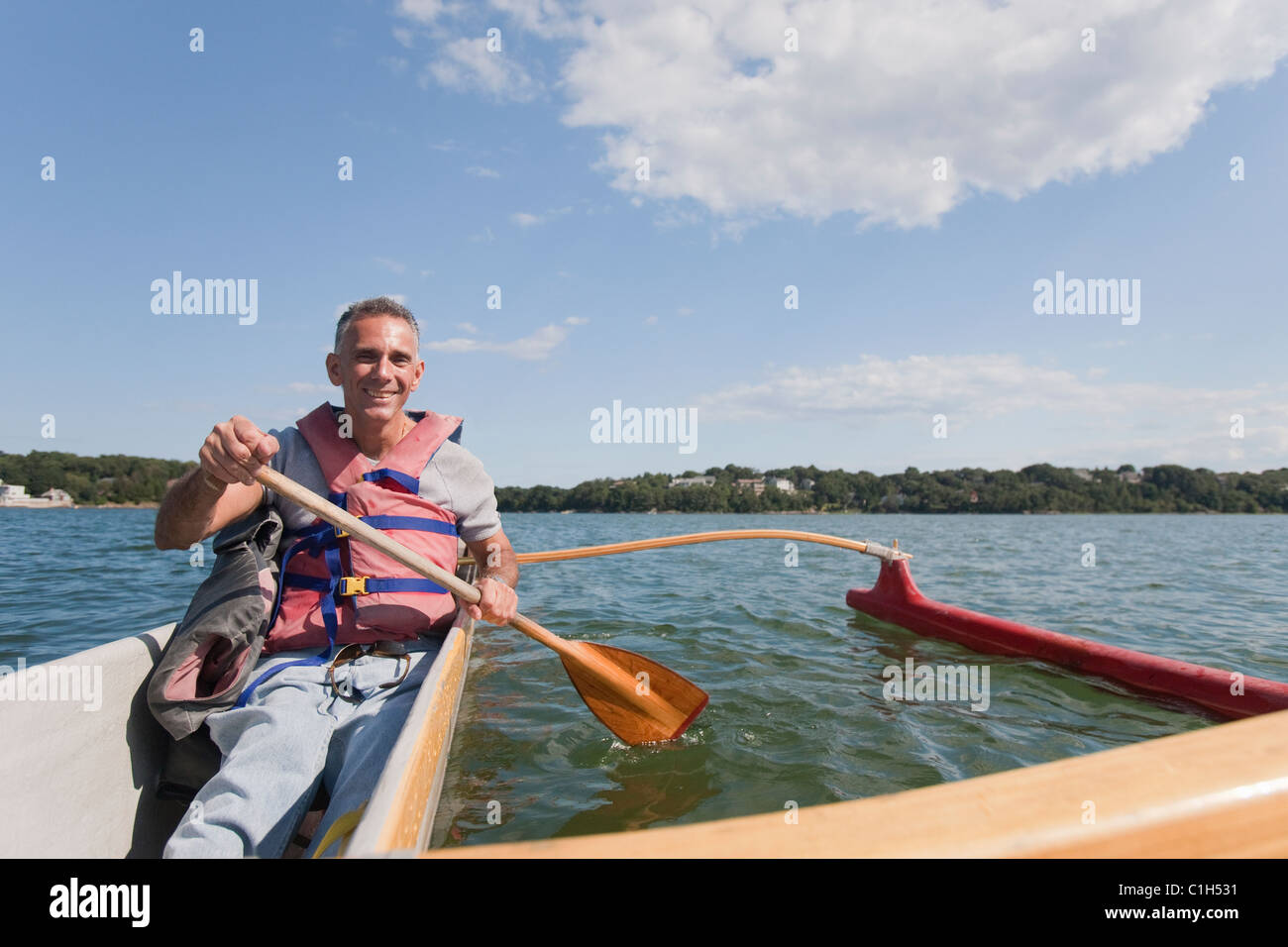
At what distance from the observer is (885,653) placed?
6.10 m

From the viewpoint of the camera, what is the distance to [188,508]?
240cm

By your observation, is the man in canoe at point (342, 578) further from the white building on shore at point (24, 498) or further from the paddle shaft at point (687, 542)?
the white building on shore at point (24, 498)

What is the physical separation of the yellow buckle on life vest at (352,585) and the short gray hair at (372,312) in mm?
997

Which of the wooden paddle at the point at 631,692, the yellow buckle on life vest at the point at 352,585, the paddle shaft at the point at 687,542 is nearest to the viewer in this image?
the yellow buckle on life vest at the point at 352,585

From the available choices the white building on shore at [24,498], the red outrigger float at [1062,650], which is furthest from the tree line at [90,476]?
the red outrigger float at [1062,650]

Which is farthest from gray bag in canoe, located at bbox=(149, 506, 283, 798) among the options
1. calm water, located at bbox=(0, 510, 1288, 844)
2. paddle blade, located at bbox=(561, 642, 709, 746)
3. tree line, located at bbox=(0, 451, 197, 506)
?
tree line, located at bbox=(0, 451, 197, 506)

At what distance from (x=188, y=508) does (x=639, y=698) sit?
2.39 metres

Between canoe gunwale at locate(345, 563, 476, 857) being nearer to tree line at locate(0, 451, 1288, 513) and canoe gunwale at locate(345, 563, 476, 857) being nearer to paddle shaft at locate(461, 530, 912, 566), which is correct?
paddle shaft at locate(461, 530, 912, 566)

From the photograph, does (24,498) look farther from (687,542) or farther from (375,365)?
(375,365)

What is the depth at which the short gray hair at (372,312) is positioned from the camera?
9.83 feet
